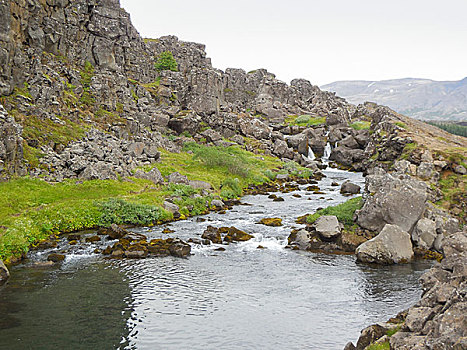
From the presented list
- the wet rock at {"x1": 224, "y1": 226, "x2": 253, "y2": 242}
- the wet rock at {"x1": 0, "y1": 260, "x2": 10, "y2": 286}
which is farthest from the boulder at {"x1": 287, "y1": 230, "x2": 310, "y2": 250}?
the wet rock at {"x1": 0, "y1": 260, "x2": 10, "y2": 286}

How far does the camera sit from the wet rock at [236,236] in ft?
128

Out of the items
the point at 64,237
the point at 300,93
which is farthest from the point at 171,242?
the point at 300,93

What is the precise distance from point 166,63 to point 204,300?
120005mm

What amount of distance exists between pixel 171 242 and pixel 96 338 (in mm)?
17015

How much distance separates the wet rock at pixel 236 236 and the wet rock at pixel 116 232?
10504mm

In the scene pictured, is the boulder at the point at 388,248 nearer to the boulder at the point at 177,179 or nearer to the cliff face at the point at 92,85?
the boulder at the point at 177,179

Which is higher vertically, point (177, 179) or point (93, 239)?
point (177, 179)

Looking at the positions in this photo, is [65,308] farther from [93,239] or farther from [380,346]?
[380,346]

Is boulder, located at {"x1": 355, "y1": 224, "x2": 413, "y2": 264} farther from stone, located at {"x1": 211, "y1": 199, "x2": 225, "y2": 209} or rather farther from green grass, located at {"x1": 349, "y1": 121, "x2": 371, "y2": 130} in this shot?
green grass, located at {"x1": 349, "y1": 121, "x2": 371, "y2": 130}

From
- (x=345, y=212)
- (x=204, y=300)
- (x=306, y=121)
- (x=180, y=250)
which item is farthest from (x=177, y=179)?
(x=306, y=121)

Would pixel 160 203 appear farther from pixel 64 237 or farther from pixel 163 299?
pixel 163 299

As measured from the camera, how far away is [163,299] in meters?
25.4

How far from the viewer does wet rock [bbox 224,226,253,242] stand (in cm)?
3912

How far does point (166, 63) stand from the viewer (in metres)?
134
